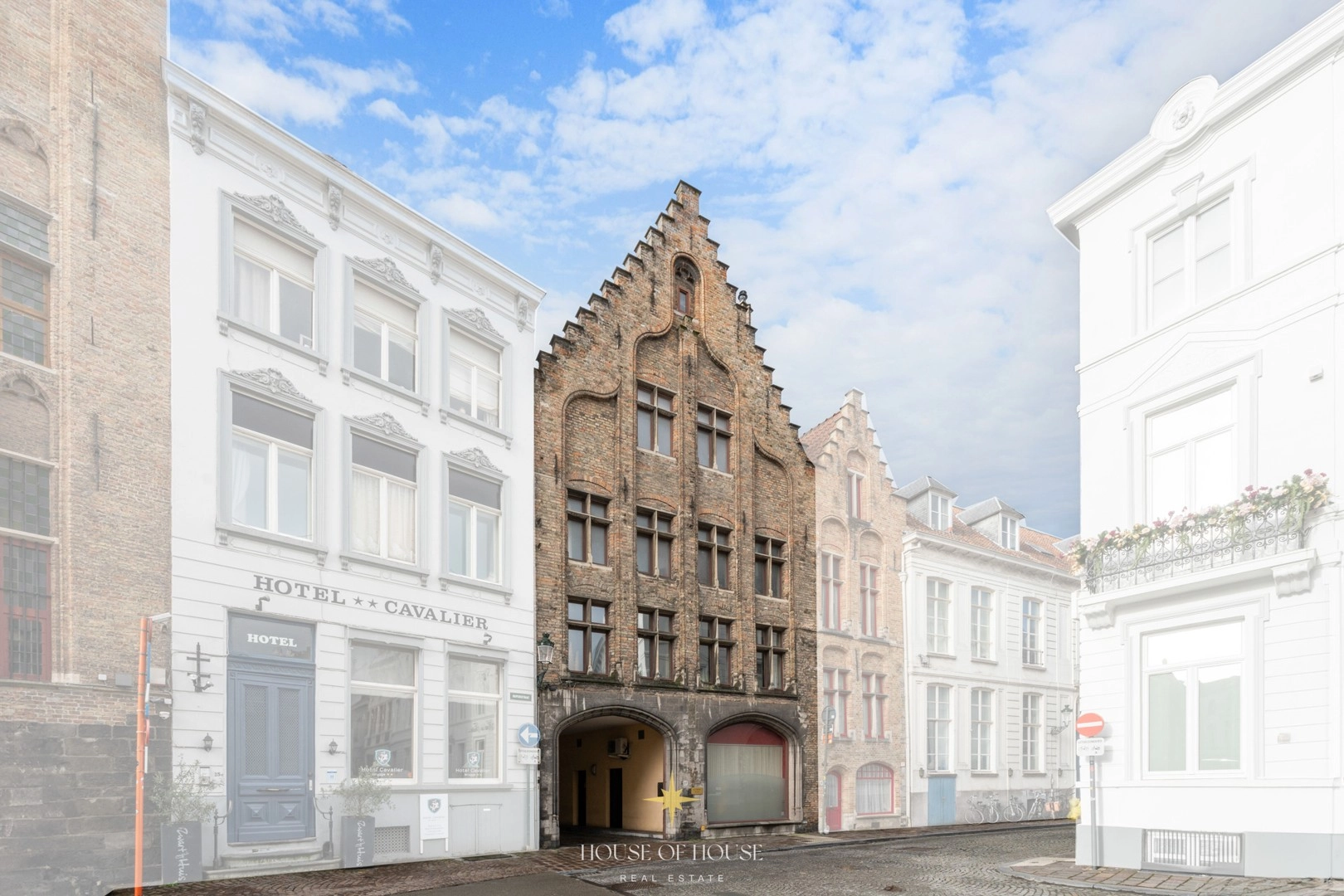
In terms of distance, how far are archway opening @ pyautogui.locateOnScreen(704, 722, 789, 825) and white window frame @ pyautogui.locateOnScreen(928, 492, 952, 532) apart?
9825 mm

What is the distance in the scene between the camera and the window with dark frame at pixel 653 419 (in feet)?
91.1

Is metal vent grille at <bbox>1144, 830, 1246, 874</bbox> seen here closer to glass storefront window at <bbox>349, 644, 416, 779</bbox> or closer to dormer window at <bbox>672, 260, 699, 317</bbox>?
glass storefront window at <bbox>349, 644, 416, 779</bbox>

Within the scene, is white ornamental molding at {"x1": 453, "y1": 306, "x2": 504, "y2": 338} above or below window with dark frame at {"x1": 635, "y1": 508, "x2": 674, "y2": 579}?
above

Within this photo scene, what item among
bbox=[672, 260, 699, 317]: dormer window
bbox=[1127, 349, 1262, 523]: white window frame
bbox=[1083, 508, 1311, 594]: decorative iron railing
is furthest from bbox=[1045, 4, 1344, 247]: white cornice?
bbox=[672, 260, 699, 317]: dormer window

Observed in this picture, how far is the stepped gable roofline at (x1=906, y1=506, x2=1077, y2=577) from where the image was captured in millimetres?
35062

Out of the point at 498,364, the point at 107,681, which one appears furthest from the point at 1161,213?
the point at 107,681

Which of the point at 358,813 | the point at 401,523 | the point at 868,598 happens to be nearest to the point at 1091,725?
the point at 358,813

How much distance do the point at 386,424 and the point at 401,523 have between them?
1.89m

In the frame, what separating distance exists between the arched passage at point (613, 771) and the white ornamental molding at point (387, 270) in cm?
998

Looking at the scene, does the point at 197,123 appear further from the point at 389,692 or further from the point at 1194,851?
the point at 1194,851

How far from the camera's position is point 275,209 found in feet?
63.3

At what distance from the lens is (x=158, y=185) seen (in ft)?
57.3

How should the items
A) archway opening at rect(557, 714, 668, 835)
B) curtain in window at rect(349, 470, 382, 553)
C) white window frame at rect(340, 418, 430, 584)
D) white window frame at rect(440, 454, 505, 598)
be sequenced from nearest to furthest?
1. white window frame at rect(340, 418, 430, 584)
2. curtain in window at rect(349, 470, 382, 553)
3. white window frame at rect(440, 454, 505, 598)
4. archway opening at rect(557, 714, 668, 835)

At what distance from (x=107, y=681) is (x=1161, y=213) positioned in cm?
1799
